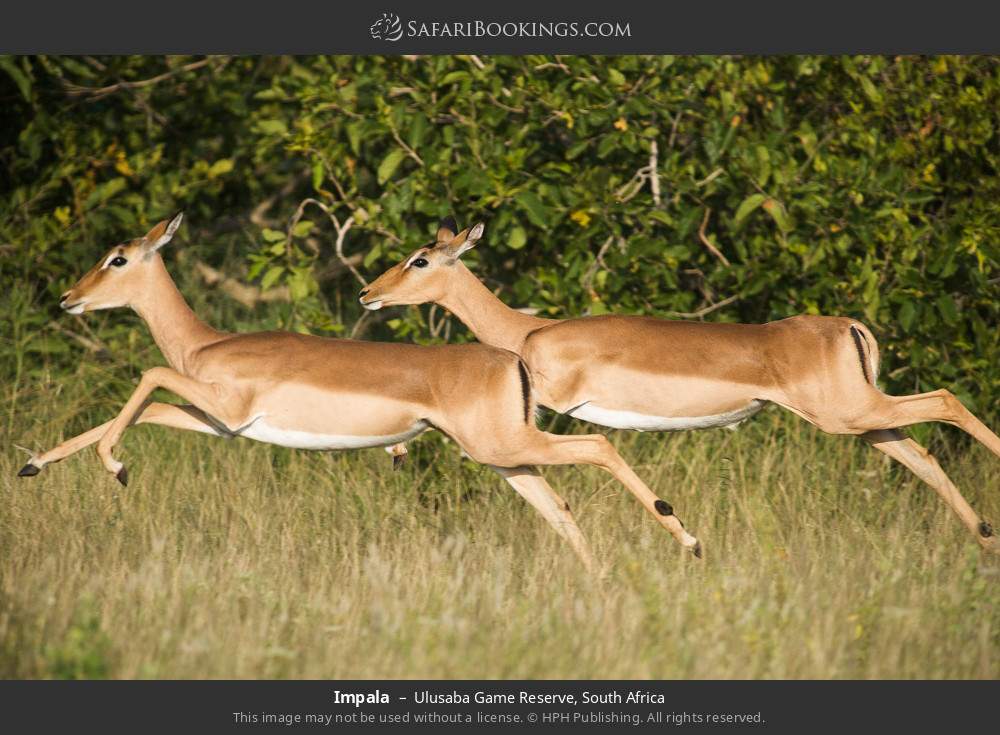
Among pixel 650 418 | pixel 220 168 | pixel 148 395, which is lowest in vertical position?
pixel 148 395

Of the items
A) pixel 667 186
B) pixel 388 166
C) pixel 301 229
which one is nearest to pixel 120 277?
pixel 301 229

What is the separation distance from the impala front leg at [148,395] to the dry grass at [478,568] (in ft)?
1.45

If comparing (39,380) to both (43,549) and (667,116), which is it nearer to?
(43,549)

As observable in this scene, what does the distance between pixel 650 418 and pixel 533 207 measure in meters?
1.47

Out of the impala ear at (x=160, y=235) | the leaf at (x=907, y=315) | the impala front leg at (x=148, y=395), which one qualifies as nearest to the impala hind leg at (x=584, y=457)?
the impala front leg at (x=148, y=395)

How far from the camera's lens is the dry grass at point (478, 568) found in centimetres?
471

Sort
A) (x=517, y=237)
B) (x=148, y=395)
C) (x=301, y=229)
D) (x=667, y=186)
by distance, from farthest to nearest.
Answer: (x=667, y=186) → (x=301, y=229) → (x=517, y=237) → (x=148, y=395)

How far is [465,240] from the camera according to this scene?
646 cm

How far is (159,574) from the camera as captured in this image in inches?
209

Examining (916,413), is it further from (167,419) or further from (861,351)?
(167,419)

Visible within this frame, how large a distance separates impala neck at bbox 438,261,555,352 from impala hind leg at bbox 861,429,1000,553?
177 cm

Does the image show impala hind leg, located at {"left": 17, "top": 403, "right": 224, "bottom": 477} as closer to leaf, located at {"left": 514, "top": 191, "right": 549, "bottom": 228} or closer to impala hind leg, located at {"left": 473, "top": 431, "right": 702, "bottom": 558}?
impala hind leg, located at {"left": 473, "top": 431, "right": 702, "bottom": 558}

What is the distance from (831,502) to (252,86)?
5.08m

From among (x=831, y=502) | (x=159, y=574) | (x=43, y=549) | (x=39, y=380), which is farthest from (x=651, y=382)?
(x=39, y=380)
